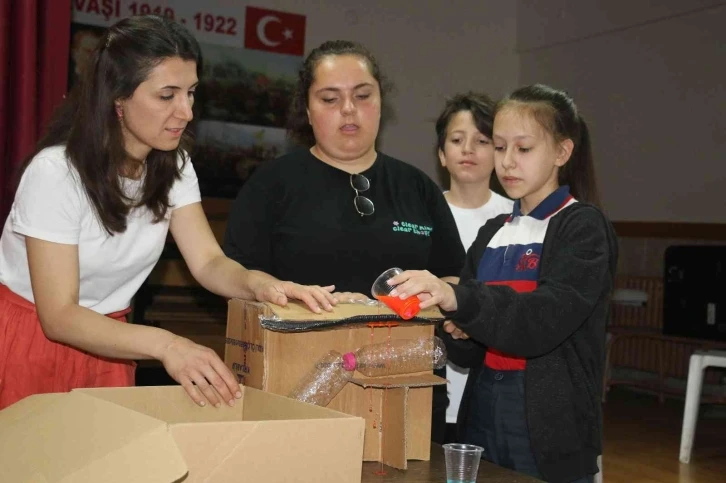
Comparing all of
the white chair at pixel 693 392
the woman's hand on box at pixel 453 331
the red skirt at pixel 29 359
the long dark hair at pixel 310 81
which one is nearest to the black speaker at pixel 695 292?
the white chair at pixel 693 392

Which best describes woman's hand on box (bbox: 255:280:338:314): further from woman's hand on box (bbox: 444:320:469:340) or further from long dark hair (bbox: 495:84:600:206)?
long dark hair (bbox: 495:84:600:206)

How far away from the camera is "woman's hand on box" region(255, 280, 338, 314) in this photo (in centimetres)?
146

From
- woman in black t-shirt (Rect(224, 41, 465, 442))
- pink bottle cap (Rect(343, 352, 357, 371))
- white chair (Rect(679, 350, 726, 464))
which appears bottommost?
white chair (Rect(679, 350, 726, 464))

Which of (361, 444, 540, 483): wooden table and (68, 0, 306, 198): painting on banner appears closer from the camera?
(361, 444, 540, 483): wooden table

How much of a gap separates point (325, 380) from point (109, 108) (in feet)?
2.12

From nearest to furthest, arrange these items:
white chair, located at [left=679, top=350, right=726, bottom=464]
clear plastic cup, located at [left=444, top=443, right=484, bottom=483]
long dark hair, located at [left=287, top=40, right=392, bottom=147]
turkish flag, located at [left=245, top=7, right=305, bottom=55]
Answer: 1. clear plastic cup, located at [left=444, top=443, right=484, bottom=483]
2. long dark hair, located at [left=287, top=40, right=392, bottom=147]
3. white chair, located at [left=679, top=350, right=726, bottom=464]
4. turkish flag, located at [left=245, top=7, right=305, bottom=55]

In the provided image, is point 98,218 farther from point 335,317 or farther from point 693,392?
point 693,392

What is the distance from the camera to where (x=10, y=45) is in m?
2.20

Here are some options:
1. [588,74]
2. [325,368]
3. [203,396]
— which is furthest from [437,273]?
[588,74]

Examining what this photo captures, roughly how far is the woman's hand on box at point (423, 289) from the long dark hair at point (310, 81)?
77 centimetres

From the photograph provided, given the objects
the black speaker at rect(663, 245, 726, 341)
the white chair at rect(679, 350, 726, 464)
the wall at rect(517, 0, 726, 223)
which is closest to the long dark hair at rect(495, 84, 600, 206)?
the white chair at rect(679, 350, 726, 464)

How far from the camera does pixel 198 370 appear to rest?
137 cm

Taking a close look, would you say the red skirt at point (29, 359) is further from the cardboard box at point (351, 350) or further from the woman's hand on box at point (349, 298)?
the woman's hand on box at point (349, 298)

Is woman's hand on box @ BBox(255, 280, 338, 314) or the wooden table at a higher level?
woman's hand on box @ BBox(255, 280, 338, 314)
